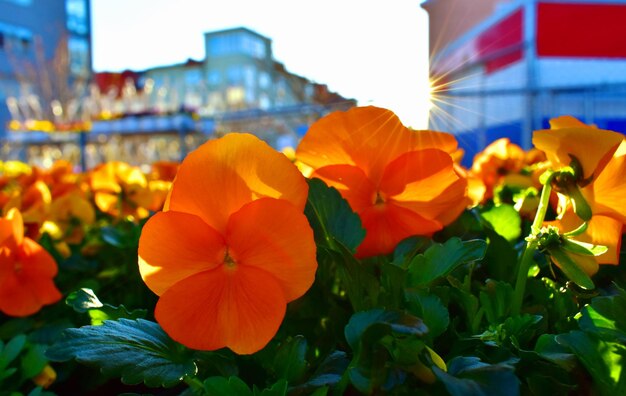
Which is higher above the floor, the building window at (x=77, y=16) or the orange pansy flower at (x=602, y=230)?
the building window at (x=77, y=16)

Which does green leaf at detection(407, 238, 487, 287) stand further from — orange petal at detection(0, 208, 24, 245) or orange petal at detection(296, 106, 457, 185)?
orange petal at detection(0, 208, 24, 245)

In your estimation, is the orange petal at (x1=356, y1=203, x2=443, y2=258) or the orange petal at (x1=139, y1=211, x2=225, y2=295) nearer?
the orange petal at (x1=139, y1=211, x2=225, y2=295)

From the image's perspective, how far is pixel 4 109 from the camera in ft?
73.2

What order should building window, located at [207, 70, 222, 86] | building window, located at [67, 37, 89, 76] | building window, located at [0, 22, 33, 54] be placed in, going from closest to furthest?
Result: 1. building window, located at [0, 22, 33, 54]
2. building window, located at [67, 37, 89, 76]
3. building window, located at [207, 70, 222, 86]

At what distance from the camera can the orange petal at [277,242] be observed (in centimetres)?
34

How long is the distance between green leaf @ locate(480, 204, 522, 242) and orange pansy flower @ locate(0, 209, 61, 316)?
0.44 metres

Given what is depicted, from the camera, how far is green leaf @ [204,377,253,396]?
0.32m

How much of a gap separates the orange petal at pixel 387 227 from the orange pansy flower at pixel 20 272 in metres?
0.35

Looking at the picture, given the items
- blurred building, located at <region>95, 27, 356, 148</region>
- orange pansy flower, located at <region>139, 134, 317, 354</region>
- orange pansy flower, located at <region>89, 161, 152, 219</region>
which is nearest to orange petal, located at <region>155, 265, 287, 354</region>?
orange pansy flower, located at <region>139, 134, 317, 354</region>

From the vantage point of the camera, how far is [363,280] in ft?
1.29

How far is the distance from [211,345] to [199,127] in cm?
672

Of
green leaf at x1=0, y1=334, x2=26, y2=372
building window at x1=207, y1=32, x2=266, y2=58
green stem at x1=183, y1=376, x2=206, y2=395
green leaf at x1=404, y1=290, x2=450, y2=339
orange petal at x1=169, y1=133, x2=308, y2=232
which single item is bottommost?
green leaf at x1=0, y1=334, x2=26, y2=372

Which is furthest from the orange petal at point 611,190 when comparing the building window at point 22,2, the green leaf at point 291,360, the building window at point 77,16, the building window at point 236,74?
the building window at point 236,74

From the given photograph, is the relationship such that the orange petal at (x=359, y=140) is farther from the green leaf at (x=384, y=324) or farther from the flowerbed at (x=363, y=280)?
the green leaf at (x=384, y=324)
